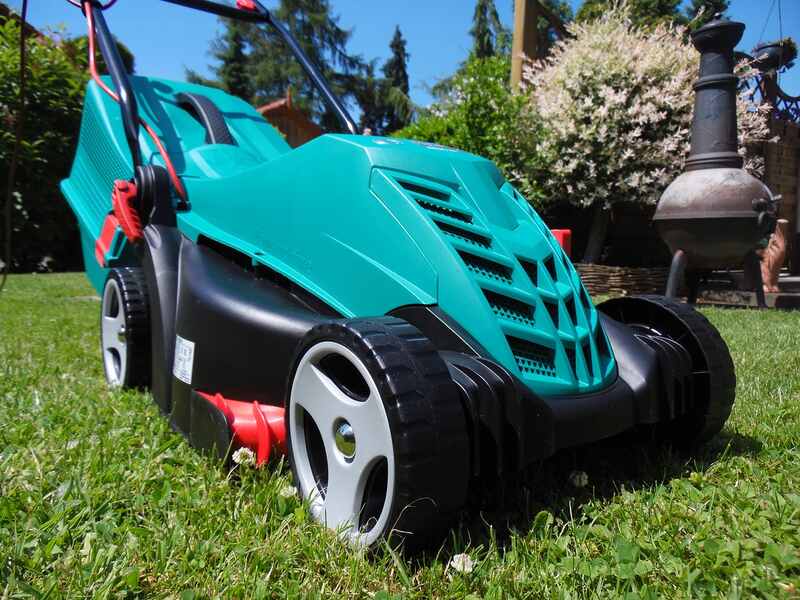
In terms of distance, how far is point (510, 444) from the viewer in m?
1.21

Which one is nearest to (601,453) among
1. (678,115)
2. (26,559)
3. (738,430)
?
(738,430)

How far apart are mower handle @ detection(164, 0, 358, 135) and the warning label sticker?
1.34 meters

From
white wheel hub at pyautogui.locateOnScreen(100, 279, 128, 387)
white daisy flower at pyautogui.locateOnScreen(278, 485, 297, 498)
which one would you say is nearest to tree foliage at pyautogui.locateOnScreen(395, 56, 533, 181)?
white wheel hub at pyautogui.locateOnScreen(100, 279, 128, 387)

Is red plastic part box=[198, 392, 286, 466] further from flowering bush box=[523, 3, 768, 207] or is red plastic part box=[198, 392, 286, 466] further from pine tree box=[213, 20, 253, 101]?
pine tree box=[213, 20, 253, 101]

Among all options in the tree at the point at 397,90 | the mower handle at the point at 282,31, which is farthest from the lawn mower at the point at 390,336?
the tree at the point at 397,90

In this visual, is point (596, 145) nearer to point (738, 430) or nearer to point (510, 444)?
point (738, 430)

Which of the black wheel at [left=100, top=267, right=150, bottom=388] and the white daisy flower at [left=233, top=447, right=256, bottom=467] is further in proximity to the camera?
the black wheel at [left=100, top=267, right=150, bottom=388]

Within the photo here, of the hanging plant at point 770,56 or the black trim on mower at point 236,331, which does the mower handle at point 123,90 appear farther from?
the hanging plant at point 770,56

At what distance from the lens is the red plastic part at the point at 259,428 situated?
148 cm

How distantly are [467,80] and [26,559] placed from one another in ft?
23.9

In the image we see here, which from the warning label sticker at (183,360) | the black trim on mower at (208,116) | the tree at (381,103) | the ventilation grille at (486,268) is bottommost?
the warning label sticker at (183,360)

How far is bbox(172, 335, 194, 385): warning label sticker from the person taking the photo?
5.58 feet

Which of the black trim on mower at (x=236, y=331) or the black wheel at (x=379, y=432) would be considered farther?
the black trim on mower at (x=236, y=331)

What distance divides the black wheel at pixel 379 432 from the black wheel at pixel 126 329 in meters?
1.11
